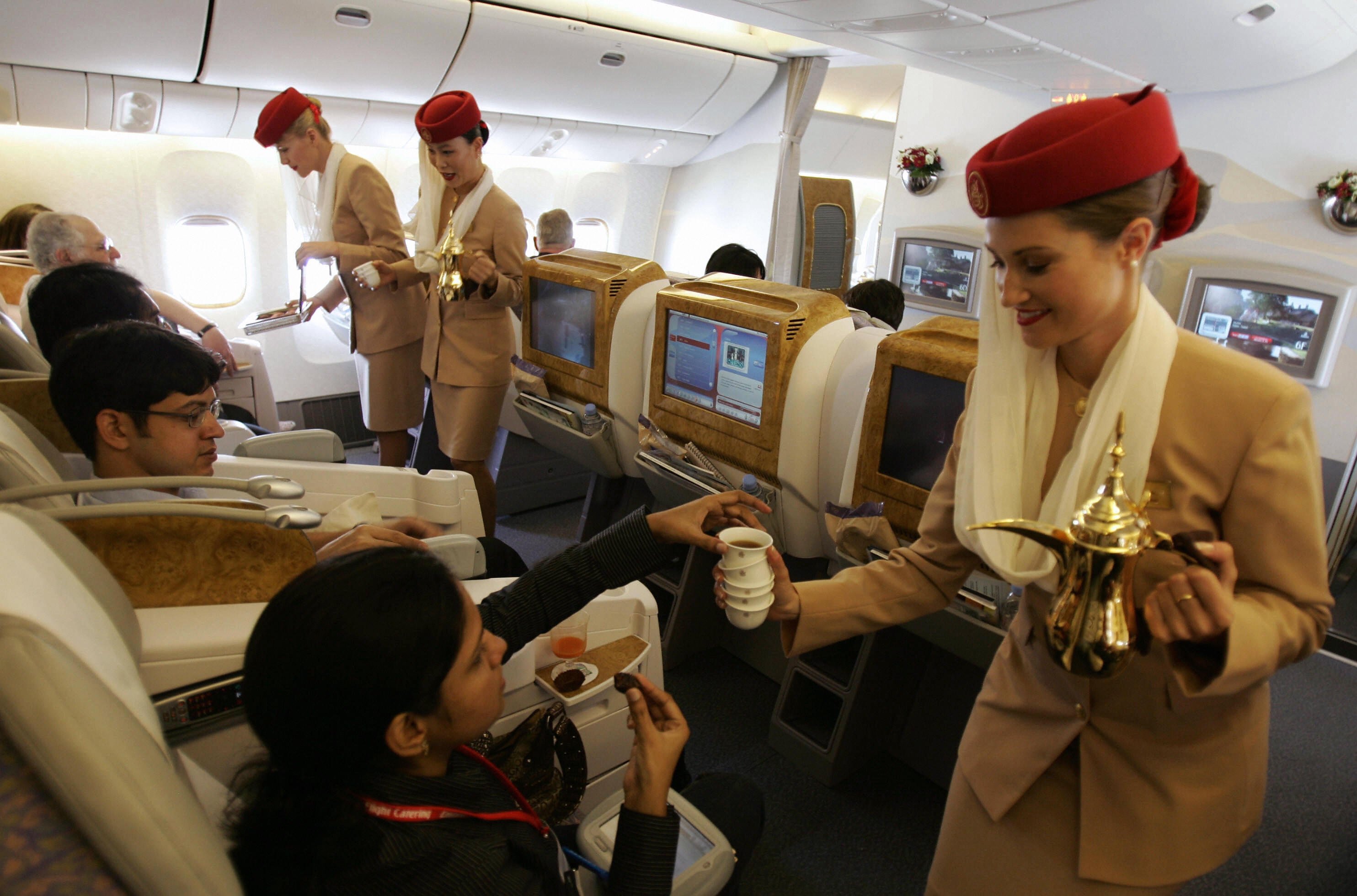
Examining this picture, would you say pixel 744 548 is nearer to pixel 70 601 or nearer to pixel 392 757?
pixel 392 757

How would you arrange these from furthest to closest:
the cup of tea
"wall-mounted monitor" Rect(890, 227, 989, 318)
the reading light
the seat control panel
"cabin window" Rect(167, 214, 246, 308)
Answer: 1. "wall-mounted monitor" Rect(890, 227, 989, 318)
2. "cabin window" Rect(167, 214, 246, 308)
3. the reading light
4. the cup of tea
5. the seat control panel

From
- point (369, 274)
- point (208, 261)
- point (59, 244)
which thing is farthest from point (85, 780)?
point (208, 261)

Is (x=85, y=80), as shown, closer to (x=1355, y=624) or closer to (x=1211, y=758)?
(x=1211, y=758)

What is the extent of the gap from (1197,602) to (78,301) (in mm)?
3205

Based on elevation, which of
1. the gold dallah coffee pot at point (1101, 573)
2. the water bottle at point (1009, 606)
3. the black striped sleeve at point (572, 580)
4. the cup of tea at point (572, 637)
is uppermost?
the gold dallah coffee pot at point (1101, 573)

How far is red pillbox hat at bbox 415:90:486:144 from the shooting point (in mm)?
3348

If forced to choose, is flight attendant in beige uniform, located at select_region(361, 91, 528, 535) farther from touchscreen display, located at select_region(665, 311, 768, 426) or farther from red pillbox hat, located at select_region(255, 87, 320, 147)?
touchscreen display, located at select_region(665, 311, 768, 426)

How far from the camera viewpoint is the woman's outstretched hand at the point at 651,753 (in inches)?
48.0

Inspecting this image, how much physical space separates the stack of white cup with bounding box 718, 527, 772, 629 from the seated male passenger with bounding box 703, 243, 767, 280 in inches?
124


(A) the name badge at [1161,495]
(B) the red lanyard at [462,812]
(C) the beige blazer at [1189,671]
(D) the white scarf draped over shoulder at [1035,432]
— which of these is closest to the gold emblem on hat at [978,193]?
(D) the white scarf draped over shoulder at [1035,432]

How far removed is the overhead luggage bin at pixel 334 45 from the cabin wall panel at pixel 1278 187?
4.78 m

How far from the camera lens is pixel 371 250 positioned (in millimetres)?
3959

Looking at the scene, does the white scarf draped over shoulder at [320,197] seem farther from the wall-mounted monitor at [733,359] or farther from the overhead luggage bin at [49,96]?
the wall-mounted monitor at [733,359]

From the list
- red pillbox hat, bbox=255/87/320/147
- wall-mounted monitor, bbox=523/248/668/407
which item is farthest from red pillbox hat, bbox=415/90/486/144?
red pillbox hat, bbox=255/87/320/147
